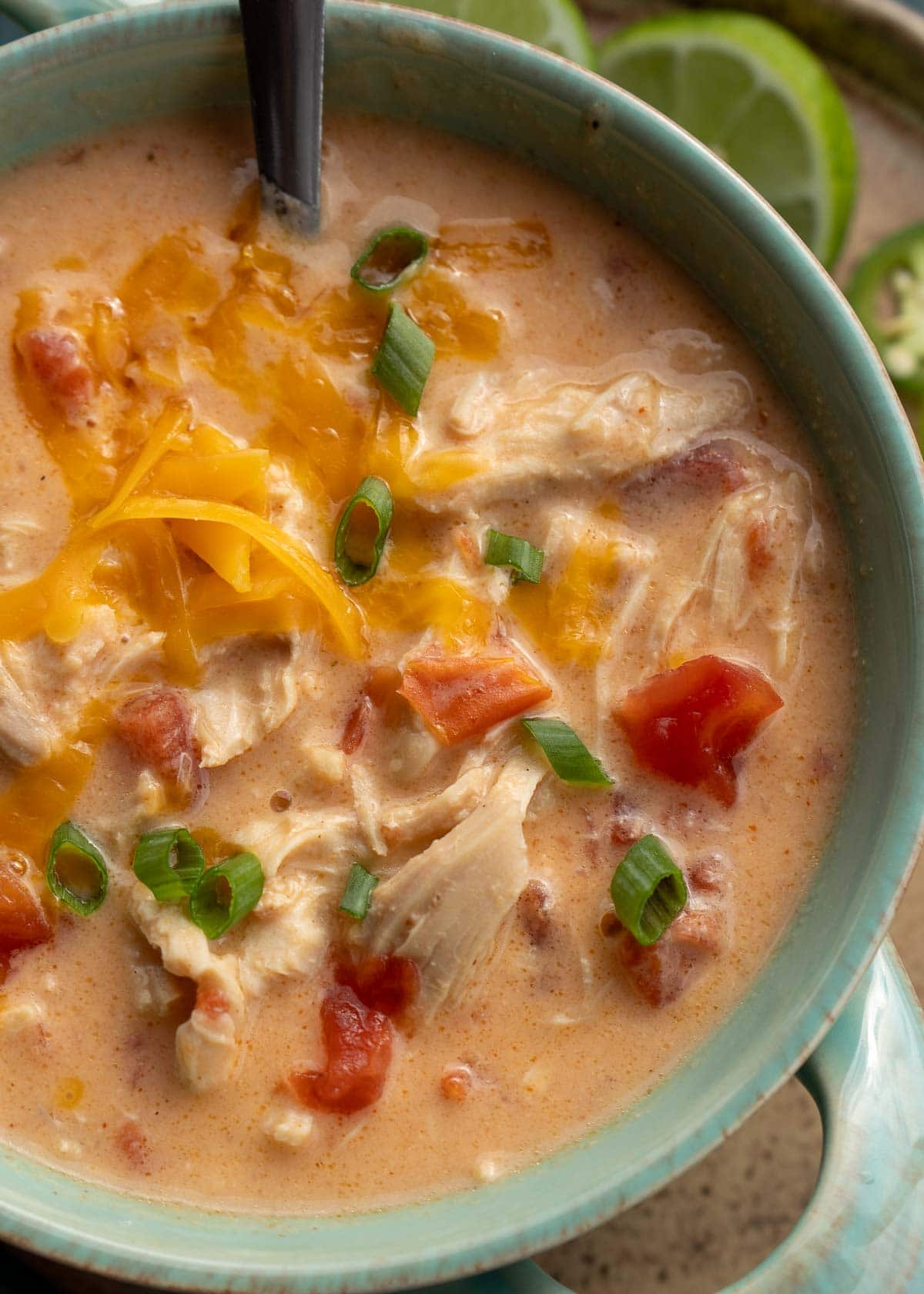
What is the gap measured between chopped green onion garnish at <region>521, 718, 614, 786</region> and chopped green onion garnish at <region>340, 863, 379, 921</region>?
424 mm

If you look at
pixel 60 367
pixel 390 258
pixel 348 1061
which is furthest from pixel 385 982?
pixel 390 258

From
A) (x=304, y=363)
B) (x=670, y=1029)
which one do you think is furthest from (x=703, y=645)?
(x=304, y=363)

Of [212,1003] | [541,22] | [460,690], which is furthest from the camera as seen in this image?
[541,22]

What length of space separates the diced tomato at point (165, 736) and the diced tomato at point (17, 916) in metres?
0.33

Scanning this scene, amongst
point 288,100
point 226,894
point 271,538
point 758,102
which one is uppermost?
point 758,102

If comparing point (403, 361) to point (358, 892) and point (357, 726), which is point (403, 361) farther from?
point (358, 892)

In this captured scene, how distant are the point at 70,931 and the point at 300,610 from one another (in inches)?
30.8

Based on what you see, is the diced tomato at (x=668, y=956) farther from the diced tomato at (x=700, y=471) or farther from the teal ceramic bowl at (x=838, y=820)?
the diced tomato at (x=700, y=471)

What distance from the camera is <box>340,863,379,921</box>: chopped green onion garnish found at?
2.48m

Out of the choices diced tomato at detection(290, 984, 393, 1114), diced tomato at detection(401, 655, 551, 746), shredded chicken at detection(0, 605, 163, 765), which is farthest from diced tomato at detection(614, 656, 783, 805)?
shredded chicken at detection(0, 605, 163, 765)

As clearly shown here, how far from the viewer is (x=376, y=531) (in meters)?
2.61

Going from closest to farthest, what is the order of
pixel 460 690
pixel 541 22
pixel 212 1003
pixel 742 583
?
pixel 212 1003 → pixel 460 690 → pixel 742 583 → pixel 541 22

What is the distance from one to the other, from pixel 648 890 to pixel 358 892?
0.56m

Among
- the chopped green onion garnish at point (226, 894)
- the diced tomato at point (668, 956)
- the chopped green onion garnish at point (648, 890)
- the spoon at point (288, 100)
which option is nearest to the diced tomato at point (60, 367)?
the spoon at point (288, 100)
